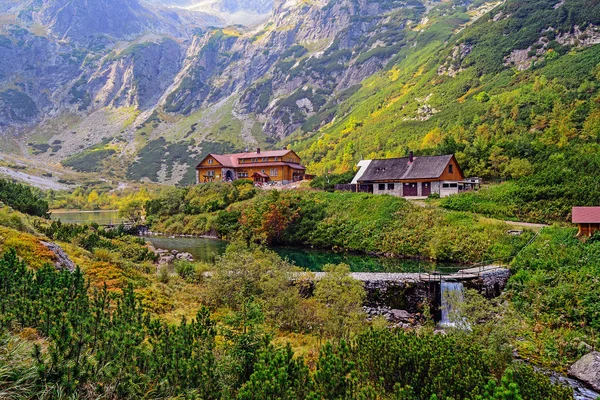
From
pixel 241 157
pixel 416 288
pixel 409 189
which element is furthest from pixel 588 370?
pixel 241 157

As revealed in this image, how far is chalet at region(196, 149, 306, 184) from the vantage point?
258 feet

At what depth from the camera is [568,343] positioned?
16500 millimetres

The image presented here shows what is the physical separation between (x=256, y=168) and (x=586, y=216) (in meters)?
63.4

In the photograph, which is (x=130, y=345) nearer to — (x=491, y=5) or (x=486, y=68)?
(x=486, y=68)

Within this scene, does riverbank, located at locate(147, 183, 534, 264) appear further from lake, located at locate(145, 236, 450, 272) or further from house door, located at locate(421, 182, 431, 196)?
house door, located at locate(421, 182, 431, 196)

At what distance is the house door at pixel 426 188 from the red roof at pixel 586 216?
921 inches

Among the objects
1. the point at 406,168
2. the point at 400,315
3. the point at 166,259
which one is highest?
the point at 406,168

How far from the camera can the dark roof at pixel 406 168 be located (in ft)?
160

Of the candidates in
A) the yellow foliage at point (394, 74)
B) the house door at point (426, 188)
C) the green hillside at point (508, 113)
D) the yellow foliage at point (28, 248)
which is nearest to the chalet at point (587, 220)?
the green hillside at point (508, 113)

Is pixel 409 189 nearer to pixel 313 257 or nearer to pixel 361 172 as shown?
pixel 361 172

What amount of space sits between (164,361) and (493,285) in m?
22.8

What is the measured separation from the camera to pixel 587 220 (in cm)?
2497

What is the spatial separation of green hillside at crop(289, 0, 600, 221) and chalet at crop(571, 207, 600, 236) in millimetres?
9331

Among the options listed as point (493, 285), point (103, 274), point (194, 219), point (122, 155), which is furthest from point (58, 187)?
point (493, 285)
